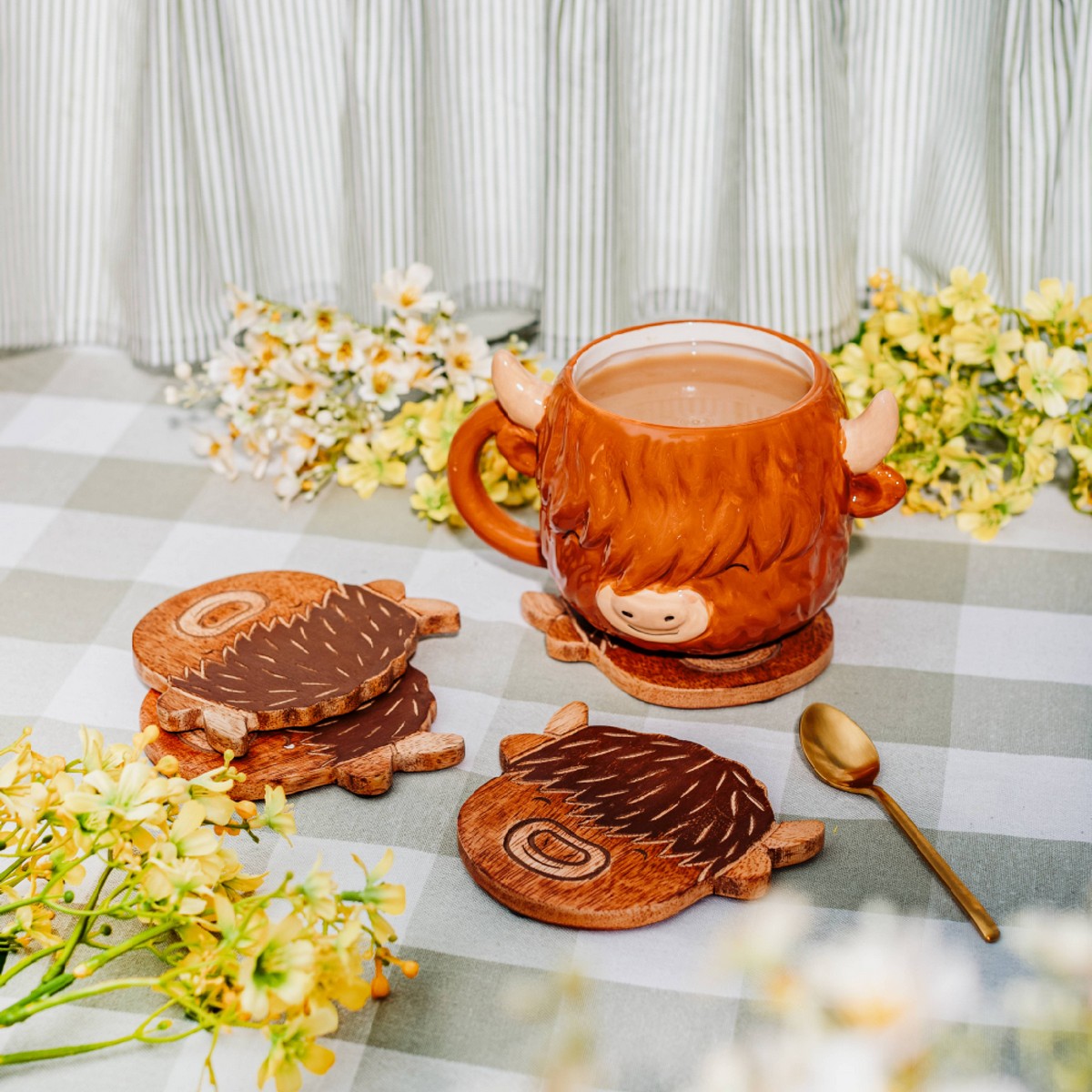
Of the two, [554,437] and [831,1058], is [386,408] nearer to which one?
[554,437]

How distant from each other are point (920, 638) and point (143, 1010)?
464 millimetres

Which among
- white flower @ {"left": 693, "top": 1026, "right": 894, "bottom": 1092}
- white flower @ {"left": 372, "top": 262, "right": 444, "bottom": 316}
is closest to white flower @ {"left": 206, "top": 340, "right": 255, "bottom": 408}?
white flower @ {"left": 372, "top": 262, "right": 444, "bottom": 316}

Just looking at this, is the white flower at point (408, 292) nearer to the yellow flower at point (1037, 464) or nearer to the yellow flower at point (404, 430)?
the yellow flower at point (404, 430)

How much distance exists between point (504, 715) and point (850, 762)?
0.19 m

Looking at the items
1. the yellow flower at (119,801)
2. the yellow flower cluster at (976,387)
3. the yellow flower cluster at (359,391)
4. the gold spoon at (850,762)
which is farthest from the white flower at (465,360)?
the yellow flower at (119,801)

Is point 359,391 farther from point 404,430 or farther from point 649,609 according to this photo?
point 649,609

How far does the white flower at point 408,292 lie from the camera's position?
84 cm

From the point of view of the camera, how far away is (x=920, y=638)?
722 millimetres

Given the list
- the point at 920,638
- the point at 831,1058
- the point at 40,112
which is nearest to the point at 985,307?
the point at 920,638

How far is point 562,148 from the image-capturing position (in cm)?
88

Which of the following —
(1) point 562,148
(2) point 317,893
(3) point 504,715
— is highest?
(1) point 562,148

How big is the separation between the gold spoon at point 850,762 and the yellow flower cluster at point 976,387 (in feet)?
0.79

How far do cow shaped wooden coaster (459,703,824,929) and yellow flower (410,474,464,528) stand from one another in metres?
0.25

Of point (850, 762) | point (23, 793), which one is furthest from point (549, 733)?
point (23, 793)
